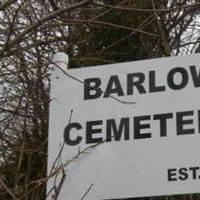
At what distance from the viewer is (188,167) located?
4.60 ft

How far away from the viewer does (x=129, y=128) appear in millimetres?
1490

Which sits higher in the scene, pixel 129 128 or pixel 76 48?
pixel 76 48

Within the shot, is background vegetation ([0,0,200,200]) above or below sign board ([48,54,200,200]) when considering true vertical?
above

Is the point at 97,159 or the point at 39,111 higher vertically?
the point at 39,111

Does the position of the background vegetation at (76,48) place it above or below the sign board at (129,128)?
A: above

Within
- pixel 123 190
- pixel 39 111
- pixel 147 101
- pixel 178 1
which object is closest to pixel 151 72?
pixel 147 101

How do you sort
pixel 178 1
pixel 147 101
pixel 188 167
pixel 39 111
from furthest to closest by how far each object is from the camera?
1. pixel 178 1
2. pixel 39 111
3. pixel 147 101
4. pixel 188 167

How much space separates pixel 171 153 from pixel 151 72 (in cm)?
25

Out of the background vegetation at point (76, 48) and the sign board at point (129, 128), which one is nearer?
the sign board at point (129, 128)

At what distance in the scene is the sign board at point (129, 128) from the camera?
142cm

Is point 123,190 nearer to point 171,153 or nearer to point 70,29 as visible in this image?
point 171,153

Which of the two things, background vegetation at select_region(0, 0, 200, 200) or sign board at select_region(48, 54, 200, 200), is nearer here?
sign board at select_region(48, 54, 200, 200)

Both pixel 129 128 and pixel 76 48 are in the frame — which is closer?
pixel 129 128

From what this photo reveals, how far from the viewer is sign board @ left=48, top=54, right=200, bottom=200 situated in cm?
142
